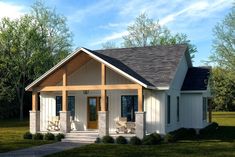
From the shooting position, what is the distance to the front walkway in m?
17.0

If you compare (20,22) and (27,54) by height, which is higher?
(20,22)

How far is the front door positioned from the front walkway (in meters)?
4.37

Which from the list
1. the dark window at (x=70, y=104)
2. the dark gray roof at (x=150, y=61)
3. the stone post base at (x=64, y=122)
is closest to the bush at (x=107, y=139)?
the stone post base at (x=64, y=122)

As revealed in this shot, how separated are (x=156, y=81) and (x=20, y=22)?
96.1ft

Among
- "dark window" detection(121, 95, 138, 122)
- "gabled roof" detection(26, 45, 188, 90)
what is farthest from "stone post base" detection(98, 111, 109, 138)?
"dark window" detection(121, 95, 138, 122)

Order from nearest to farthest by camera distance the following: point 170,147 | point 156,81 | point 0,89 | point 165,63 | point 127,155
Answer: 1. point 127,155
2. point 170,147
3. point 156,81
4. point 165,63
5. point 0,89

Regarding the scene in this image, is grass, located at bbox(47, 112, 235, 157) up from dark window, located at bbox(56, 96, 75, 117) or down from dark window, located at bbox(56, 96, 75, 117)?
down

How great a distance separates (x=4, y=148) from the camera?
19141 mm

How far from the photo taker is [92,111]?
25812mm

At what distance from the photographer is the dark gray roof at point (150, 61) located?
23203 mm

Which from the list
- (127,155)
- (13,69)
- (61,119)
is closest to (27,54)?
(13,69)

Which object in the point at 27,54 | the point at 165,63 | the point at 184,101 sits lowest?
the point at 184,101

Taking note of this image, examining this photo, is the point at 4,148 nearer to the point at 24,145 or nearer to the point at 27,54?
the point at 24,145

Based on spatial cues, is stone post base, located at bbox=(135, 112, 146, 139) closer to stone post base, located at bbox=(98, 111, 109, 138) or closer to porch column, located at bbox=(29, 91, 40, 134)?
stone post base, located at bbox=(98, 111, 109, 138)
